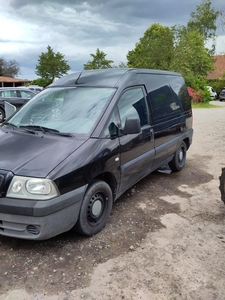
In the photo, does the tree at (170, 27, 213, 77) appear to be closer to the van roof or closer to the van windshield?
the van roof

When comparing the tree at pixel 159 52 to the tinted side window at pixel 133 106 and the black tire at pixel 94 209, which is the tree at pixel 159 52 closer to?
the tinted side window at pixel 133 106

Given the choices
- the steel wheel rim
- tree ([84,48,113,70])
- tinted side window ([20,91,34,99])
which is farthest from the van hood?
tree ([84,48,113,70])

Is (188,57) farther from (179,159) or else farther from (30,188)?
(30,188)

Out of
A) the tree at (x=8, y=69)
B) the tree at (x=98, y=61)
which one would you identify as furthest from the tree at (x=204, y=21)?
the tree at (x=8, y=69)

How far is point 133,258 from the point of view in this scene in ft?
9.55

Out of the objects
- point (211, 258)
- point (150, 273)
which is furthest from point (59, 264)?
point (211, 258)

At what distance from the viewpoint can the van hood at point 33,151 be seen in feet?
9.02

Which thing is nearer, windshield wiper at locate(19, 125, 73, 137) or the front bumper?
the front bumper

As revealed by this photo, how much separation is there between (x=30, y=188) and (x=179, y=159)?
393cm

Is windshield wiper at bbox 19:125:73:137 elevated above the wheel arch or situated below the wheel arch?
above

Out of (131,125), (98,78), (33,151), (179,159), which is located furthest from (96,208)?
(179,159)

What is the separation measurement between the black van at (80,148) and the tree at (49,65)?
44.5 m

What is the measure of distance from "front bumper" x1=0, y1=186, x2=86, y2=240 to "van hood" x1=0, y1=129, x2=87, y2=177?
294 mm

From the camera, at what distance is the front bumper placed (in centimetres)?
265
